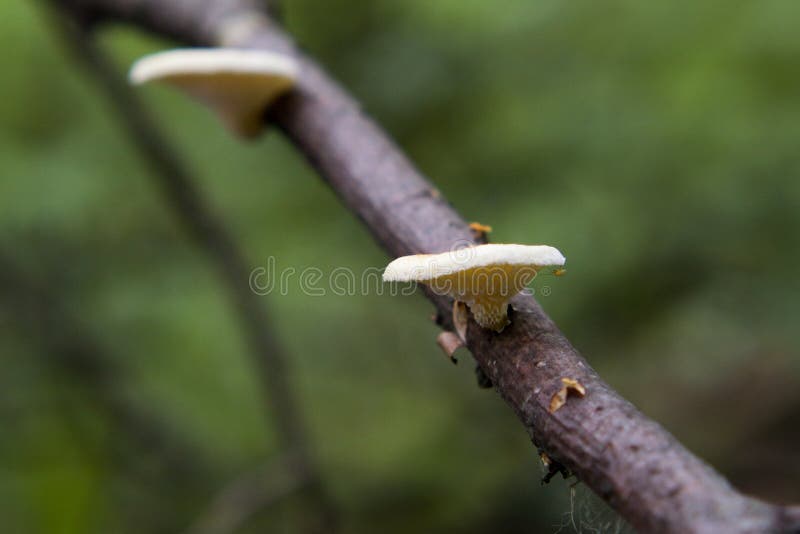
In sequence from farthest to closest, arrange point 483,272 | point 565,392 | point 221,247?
point 221,247
point 483,272
point 565,392

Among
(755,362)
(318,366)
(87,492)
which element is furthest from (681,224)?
(87,492)

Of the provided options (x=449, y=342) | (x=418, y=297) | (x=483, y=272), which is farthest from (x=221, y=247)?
(x=483, y=272)

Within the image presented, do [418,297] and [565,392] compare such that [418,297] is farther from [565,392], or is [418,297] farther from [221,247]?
[565,392]

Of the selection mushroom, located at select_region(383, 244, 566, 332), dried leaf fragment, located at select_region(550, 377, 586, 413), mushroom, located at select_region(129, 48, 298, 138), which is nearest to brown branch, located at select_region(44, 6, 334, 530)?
mushroom, located at select_region(129, 48, 298, 138)

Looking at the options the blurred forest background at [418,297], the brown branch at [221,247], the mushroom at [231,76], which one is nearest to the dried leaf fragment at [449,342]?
the mushroom at [231,76]

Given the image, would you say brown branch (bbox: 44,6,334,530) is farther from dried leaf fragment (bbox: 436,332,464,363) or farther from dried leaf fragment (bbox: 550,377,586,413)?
dried leaf fragment (bbox: 550,377,586,413)

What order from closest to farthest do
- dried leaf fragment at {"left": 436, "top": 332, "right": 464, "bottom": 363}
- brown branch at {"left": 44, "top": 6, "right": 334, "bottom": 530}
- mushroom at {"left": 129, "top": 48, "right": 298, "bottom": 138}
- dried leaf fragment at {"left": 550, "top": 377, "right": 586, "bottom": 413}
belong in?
1. dried leaf fragment at {"left": 550, "top": 377, "right": 586, "bottom": 413}
2. dried leaf fragment at {"left": 436, "top": 332, "right": 464, "bottom": 363}
3. mushroom at {"left": 129, "top": 48, "right": 298, "bottom": 138}
4. brown branch at {"left": 44, "top": 6, "right": 334, "bottom": 530}

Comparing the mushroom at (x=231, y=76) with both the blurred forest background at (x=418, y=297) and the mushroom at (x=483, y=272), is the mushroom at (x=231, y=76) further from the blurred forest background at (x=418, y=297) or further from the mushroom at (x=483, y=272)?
the blurred forest background at (x=418, y=297)

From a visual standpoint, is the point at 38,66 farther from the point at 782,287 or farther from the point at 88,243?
the point at 782,287
